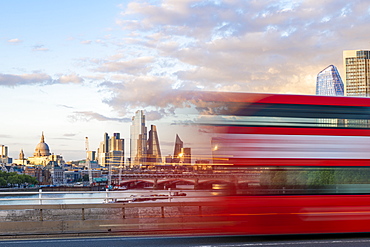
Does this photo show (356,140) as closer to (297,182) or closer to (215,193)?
(297,182)

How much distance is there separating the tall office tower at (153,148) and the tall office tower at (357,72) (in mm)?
144965

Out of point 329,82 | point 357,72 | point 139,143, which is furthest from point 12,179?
point 139,143

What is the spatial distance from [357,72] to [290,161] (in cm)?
14756

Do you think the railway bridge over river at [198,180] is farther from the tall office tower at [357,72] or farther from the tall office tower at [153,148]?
the tall office tower at [357,72]

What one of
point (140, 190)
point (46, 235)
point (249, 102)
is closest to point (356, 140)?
point (249, 102)

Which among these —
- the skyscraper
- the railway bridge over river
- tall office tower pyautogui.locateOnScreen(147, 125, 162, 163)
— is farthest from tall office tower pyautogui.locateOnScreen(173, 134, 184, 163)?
tall office tower pyautogui.locateOnScreen(147, 125, 162, 163)

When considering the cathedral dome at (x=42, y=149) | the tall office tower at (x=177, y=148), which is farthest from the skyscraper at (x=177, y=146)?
the cathedral dome at (x=42, y=149)

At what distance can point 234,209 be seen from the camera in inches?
404

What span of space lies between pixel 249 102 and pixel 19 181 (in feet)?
447

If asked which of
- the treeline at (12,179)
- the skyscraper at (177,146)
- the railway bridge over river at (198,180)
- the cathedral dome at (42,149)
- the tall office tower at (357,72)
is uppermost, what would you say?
the tall office tower at (357,72)

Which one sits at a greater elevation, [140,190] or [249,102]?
[249,102]

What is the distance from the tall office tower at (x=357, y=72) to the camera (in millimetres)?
148625

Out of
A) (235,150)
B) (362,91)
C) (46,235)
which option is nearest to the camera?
(235,150)

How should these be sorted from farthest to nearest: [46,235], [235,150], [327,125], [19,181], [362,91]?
[362,91]
[19,181]
[46,235]
[327,125]
[235,150]
